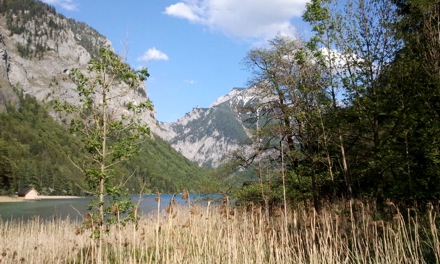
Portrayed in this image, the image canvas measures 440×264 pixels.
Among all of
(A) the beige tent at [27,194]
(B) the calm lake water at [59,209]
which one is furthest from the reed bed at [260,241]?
(A) the beige tent at [27,194]

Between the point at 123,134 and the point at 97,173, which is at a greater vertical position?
the point at 123,134

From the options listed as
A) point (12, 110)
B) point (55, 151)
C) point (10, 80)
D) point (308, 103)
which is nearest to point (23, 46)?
point (10, 80)

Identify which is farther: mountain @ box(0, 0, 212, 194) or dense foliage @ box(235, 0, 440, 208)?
mountain @ box(0, 0, 212, 194)

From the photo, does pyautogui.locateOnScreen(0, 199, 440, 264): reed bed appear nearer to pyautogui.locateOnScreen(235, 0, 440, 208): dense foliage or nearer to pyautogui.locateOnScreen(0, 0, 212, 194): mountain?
pyautogui.locateOnScreen(235, 0, 440, 208): dense foliage

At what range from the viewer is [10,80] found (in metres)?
167

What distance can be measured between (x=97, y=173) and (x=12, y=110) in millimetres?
150667

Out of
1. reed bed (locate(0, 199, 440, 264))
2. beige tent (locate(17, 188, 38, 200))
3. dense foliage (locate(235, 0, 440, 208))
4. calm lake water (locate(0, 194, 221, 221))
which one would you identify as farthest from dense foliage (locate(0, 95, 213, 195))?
reed bed (locate(0, 199, 440, 264))

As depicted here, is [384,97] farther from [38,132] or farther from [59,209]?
[38,132]

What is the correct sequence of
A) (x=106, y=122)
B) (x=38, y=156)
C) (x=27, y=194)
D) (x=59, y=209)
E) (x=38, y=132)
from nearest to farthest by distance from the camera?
(x=106, y=122)
(x=59, y=209)
(x=27, y=194)
(x=38, y=156)
(x=38, y=132)

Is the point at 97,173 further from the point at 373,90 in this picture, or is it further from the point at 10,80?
→ the point at 10,80

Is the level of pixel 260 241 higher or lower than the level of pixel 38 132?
lower

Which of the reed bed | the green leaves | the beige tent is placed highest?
the green leaves

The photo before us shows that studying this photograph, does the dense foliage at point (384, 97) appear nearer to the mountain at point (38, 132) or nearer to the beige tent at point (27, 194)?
the mountain at point (38, 132)

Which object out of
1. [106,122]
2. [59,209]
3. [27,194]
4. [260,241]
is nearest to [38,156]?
[27,194]
